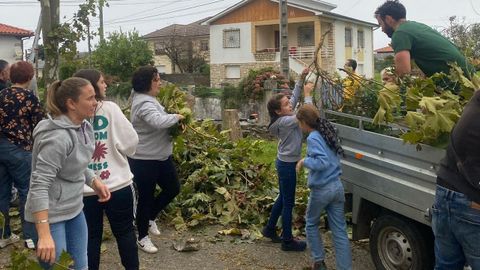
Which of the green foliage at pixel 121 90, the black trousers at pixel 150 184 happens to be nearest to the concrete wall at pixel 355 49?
the green foliage at pixel 121 90

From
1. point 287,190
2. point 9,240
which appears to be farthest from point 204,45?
point 287,190

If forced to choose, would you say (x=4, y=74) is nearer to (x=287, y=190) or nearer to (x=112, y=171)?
(x=112, y=171)

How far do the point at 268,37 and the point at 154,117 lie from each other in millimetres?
40660

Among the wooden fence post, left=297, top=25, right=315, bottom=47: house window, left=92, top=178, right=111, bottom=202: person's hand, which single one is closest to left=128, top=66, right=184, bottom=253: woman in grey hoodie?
left=92, top=178, right=111, bottom=202: person's hand

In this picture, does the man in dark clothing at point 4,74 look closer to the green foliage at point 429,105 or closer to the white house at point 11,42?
the green foliage at point 429,105

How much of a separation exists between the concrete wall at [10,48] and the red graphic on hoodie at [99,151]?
44.8 metres

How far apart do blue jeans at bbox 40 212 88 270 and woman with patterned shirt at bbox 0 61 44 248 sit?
5.86 feet

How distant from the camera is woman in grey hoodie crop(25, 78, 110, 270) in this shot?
337 cm

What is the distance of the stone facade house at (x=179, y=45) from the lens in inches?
1991

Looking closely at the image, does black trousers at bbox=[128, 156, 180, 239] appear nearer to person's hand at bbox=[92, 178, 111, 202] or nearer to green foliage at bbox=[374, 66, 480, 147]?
person's hand at bbox=[92, 178, 111, 202]

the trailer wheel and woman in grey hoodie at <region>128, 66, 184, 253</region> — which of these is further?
woman in grey hoodie at <region>128, 66, 184, 253</region>

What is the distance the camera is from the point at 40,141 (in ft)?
11.4

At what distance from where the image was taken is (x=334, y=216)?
497cm

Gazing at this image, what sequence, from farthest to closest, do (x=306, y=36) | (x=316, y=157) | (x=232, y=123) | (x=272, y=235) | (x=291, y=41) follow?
1. (x=291, y=41)
2. (x=306, y=36)
3. (x=232, y=123)
4. (x=272, y=235)
5. (x=316, y=157)
